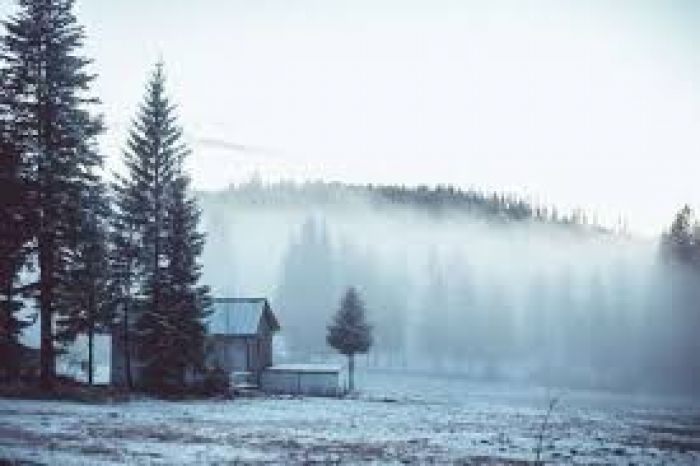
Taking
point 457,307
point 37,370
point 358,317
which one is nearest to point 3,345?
point 37,370

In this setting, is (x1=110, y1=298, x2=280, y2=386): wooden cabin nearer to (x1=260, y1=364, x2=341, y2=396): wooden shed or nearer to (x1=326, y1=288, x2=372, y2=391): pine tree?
(x1=260, y1=364, x2=341, y2=396): wooden shed

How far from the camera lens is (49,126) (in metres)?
35.4

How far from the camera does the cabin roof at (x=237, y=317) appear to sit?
5453 cm

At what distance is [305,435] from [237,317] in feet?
98.4

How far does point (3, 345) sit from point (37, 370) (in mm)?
4605

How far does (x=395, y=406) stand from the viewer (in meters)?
46.7

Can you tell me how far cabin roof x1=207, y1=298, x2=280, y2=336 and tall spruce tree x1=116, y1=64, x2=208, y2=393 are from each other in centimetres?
1037

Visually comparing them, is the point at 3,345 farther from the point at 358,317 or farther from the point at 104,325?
the point at 358,317

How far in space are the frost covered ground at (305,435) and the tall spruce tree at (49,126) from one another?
23.0ft

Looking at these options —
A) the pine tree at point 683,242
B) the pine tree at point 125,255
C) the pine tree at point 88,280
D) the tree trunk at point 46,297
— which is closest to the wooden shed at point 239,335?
the pine tree at point 125,255

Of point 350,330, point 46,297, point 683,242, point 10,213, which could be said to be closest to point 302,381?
point 350,330

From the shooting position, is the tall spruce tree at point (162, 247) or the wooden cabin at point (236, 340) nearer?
the tall spruce tree at point (162, 247)

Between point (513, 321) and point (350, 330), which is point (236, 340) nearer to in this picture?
point (350, 330)

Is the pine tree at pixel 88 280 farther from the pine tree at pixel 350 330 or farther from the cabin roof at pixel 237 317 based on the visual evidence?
the pine tree at pixel 350 330
